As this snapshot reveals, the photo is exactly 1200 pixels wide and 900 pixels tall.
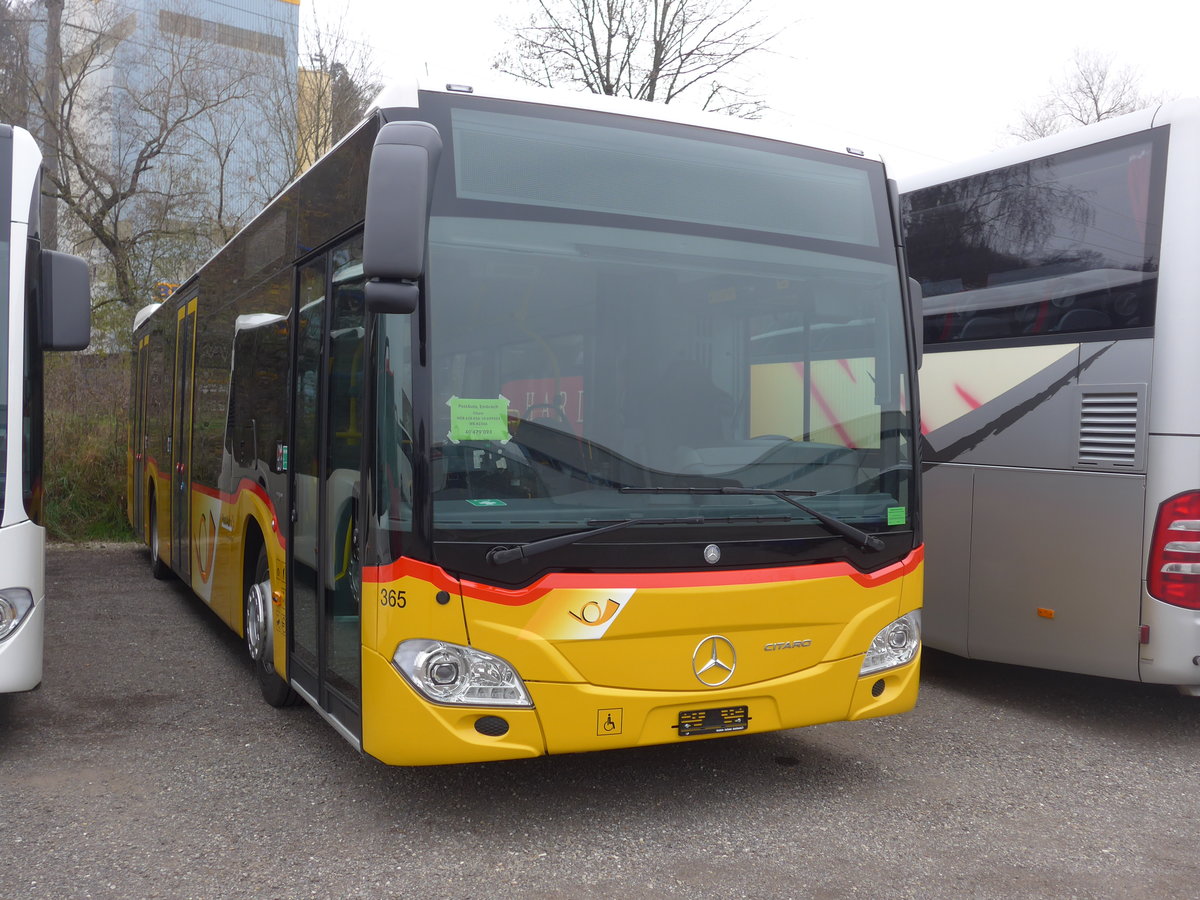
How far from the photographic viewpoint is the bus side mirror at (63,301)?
5.42 m

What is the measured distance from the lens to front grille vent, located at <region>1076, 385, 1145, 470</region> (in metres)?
5.85

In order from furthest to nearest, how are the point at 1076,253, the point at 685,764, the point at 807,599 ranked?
the point at 1076,253 < the point at 685,764 < the point at 807,599

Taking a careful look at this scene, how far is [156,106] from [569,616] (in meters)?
20.9

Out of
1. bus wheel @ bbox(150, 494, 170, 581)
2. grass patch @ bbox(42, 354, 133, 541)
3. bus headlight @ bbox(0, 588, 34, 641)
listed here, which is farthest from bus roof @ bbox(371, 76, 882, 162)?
grass patch @ bbox(42, 354, 133, 541)

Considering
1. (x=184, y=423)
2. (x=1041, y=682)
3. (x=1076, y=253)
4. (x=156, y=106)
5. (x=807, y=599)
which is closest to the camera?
(x=807, y=599)

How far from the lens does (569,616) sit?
412 centimetres

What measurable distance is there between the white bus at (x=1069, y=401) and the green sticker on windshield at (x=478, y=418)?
363cm

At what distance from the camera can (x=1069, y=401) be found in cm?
620

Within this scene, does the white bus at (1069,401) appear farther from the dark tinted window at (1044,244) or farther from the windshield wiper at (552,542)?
the windshield wiper at (552,542)

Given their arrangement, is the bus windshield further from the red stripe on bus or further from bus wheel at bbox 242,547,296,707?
bus wheel at bbox 242,547,296,707

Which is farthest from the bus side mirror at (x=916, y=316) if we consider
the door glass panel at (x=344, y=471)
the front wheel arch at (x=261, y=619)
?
the front wheel arch at (x=261, y=619)

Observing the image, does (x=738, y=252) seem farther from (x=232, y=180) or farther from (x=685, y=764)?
(x=232, y=180)

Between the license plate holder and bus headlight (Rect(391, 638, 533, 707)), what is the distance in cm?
68

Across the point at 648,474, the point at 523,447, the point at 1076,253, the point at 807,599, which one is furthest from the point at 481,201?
the point at 1076,253
